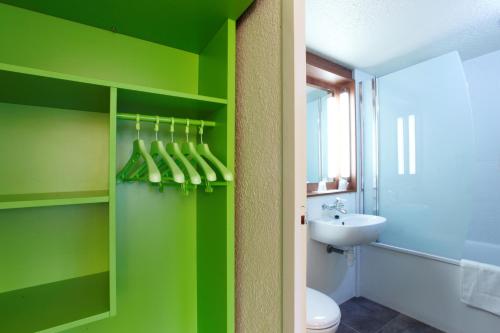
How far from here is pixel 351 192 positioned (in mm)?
2195

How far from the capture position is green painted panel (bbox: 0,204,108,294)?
0.75m

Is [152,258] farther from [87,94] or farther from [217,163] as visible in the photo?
[87,94]

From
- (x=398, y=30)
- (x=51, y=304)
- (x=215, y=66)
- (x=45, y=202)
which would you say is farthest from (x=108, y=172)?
(x=398, y=30)

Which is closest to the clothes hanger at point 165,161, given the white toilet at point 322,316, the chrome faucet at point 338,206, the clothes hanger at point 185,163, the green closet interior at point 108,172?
the clothes hanger at point 185,163

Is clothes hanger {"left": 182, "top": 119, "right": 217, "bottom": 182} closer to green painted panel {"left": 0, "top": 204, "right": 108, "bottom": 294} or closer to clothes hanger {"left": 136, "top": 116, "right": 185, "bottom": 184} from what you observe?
clothes hanger {"left": 136, "top": 116, "right": 185, "bottom": 184}

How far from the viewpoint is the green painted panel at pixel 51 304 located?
623 mm

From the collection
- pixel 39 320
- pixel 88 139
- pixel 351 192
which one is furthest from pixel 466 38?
pixel 39 320

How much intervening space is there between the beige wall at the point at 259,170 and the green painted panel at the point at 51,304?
46cm

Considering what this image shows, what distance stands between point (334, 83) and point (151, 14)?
1.83 metres

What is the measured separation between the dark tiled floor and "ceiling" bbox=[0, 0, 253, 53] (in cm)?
219

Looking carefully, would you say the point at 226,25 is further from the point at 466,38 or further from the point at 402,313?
the point at 402,313

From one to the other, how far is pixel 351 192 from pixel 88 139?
6.82ft

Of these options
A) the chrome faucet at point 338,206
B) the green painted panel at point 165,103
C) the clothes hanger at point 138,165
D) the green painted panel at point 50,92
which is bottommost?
the chrome faucet at point 338,206

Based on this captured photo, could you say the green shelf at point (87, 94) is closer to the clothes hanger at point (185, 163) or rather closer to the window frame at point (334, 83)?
the clothes hanger at point (185, 163)
